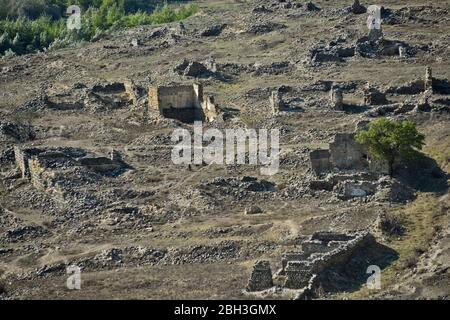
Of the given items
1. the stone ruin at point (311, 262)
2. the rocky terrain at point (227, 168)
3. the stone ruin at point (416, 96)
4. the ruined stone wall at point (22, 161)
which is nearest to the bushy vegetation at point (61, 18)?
the rocky terrain at point (227, 168)

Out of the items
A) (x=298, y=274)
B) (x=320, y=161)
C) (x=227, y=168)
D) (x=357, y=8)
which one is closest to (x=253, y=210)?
(x=320, y=161)

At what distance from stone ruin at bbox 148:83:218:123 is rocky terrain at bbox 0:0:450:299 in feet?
1.54

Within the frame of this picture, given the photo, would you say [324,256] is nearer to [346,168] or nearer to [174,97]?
[346,168]

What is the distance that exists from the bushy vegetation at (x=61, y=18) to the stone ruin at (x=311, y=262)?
45.4 meters

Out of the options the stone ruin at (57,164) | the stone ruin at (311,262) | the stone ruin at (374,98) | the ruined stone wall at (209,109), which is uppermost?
the stone ruin at (311,262)

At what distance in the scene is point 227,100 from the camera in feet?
228

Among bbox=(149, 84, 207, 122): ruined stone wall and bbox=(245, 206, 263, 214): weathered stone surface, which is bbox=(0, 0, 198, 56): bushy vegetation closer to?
bbox=(149, 84, 207, 122): ruined stone wall

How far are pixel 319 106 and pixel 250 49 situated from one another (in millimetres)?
15586

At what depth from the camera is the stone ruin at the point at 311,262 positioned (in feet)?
138

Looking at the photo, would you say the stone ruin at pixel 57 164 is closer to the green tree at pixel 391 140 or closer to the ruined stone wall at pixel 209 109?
the ruined stone wall at pixel 209 109

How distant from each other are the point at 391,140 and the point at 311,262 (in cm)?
1281

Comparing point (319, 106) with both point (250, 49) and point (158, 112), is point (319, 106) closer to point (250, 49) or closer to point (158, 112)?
point (158, 112)
